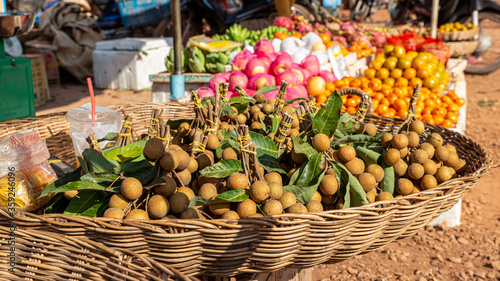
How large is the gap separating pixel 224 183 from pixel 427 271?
1.77 m

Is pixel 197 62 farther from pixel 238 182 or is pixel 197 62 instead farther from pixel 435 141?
pixel 238 182

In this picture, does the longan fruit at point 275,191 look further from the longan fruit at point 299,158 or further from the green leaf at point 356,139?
the green leaf at point 356,139

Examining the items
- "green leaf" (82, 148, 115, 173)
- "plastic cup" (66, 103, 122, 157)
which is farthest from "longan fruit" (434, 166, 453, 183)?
"plastic cup" (66, 103, 122, 157)

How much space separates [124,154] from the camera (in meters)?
1.36

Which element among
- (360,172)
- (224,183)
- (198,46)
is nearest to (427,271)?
(360,172)

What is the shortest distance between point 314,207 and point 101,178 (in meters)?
0.67

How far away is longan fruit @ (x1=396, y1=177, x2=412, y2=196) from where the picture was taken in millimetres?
1408

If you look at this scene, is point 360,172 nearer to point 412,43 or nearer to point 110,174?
point 110,174

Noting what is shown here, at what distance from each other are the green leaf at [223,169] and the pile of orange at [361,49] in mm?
4473

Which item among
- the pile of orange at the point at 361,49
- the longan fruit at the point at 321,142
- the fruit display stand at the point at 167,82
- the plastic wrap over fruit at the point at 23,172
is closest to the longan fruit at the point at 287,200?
the longan fruit at the point at 321,142

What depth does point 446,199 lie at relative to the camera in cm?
133

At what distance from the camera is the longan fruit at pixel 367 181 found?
1.33 metres

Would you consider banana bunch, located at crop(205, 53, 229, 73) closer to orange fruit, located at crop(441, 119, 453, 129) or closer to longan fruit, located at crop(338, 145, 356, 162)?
orange fruit, located at crop(441, 119, 453, 129)

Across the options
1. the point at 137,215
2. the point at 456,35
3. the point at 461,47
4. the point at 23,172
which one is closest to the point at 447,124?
the point at 137,215
